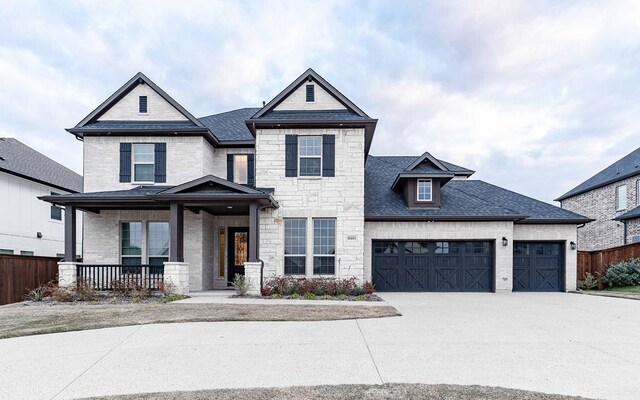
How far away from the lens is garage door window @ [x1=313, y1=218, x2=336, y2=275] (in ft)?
46.6

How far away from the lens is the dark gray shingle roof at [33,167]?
19031 mm

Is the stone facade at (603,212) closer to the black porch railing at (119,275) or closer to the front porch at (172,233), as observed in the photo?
the front porch at (172,233)

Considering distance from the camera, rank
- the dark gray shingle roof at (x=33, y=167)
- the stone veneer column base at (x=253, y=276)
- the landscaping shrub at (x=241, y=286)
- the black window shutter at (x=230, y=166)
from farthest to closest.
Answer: the dark gray shingle roof at (x=33, y=167) < the black window shutter at (x=230, y=166) < the stone veneer column base at (x=253, y=276) < the landscaping shrub at (x=241, y=286)

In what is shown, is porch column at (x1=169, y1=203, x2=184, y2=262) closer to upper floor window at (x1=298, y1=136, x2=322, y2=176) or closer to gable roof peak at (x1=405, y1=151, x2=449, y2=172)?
upper floor window at (x1=298, y1=136, x2=322, y2=176)

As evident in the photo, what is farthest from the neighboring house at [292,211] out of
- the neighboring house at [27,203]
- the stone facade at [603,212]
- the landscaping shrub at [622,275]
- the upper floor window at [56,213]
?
the stone facade at [603,212]

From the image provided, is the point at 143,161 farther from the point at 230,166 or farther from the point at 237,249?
the point at 237,249

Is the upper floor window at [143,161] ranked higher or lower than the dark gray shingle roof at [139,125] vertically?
lower

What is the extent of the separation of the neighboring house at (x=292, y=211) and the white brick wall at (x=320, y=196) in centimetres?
4

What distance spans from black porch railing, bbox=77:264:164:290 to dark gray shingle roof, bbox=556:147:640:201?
27454mm

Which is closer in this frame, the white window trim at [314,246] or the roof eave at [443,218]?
the white window trim at [314,246]

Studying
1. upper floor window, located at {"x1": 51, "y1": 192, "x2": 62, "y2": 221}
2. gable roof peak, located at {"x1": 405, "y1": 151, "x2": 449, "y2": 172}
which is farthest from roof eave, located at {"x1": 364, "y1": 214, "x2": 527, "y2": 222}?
upper floor window, located at {"x1": 51, "y1": 192, "x2": 62, "y2": 221}

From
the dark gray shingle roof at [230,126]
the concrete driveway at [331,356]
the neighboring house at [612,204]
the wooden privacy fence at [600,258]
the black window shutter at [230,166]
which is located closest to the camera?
the concrete driveway at [331,356]

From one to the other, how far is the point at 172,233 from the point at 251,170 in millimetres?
4568

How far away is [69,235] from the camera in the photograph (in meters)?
13.4
